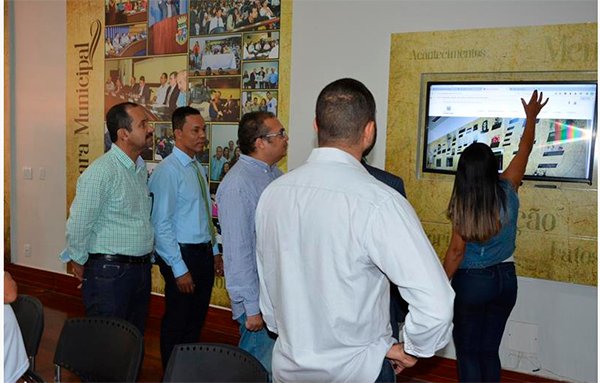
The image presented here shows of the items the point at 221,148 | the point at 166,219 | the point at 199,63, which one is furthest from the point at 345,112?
the point at 199,63

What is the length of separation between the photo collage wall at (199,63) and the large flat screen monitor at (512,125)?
1256 mm

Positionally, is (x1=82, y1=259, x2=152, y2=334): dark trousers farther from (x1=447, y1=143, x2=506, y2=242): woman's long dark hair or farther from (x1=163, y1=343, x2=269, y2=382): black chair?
(x1=447, y1=143, x2=506, y2=242): woman's long dark hair

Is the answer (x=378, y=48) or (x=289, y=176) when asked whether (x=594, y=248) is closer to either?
(x=378, y=48)

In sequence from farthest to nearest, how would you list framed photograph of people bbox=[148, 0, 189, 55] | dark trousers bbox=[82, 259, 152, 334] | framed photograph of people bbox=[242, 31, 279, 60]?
framed photograph of people bbox=[148, 0, 189, 55] → framed photograph of people bbox=[242, 31, 279, 60] → dark trousers bbox=[82, 259, 152, 334]

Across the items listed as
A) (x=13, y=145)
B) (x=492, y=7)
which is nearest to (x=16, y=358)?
(x=492, y=7)

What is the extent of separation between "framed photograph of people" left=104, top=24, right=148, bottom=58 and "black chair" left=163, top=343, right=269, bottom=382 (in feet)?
12.2

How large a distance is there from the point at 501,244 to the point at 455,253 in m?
0.20

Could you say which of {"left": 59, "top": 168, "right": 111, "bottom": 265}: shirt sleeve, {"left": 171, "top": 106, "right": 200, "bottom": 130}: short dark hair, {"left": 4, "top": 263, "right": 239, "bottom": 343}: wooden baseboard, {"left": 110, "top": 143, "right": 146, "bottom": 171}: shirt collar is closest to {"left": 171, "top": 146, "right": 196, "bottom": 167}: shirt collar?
{"left": 171, "top": 106, "right": 200, "bottom": 130}: short dark hair

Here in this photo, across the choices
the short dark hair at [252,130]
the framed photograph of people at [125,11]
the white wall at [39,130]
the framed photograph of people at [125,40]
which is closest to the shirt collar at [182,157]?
the short dark hair at [252,130]

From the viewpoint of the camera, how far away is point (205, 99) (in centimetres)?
469

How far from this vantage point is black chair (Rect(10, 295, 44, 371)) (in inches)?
92.6

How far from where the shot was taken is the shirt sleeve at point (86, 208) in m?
2.74

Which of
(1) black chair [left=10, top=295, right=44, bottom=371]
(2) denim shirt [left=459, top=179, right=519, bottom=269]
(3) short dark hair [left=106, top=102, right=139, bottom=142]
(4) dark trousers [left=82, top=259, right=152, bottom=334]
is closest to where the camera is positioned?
(1) black chair [left=10, top=295, right=44, bottom=371]

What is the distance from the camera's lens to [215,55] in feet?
15.1
